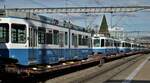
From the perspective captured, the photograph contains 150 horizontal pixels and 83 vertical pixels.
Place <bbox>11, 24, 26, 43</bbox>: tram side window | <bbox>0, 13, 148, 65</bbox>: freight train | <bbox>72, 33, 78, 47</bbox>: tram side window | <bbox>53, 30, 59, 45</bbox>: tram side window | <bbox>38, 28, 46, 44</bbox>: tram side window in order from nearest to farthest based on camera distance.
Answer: <bbox>0, 13, 148, 65</bbox>: freight train
<bbox>11, 24, 26, 43</bbox>: tram side window
<bbox>38, 28, 46, 44</bbox>: tram side window
<bbox>53, 30, 59, 45</bbox>: tram side window
<bbox>72, 33, 78, 47</bbox>: tram side window

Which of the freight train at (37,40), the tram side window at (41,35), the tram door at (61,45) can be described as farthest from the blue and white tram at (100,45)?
the tram side window at (41,35)

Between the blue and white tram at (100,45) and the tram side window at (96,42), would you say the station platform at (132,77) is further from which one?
the tram side window at (96,42)

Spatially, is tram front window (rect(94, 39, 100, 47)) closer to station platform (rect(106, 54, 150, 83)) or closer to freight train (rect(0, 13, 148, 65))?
freight train (rect(0, 13, 148, 65))

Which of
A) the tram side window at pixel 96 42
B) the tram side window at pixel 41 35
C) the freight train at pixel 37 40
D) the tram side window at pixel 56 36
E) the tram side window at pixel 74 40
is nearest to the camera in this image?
the freight train at pixel 37 40

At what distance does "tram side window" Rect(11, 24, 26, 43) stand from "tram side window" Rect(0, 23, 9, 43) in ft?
0.85

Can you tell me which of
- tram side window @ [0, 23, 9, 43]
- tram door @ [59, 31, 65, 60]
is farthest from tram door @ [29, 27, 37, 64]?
tram door @ [59, 31, 65, 60]

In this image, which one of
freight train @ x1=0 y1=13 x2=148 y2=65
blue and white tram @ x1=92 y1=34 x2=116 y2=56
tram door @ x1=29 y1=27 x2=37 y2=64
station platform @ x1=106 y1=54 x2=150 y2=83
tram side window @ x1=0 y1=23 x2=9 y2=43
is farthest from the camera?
blue and white tram @ x1=92 y1=34 x2=116 y2=56

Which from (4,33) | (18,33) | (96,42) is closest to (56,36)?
(18,33)

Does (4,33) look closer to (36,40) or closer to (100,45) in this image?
(36,40)

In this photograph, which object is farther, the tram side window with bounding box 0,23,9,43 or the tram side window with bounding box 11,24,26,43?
the tram side window with bounding box 11,24,26,43

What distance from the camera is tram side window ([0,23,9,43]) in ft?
70.4

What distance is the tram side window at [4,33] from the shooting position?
2147cm

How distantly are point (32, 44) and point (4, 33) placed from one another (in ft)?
6.69

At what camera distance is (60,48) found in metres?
29.6
